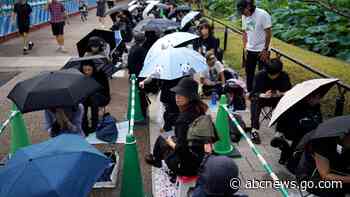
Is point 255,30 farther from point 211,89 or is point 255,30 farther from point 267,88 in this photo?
point 267,88

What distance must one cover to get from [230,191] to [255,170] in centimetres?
270

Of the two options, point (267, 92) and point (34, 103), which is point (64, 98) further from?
point (267, 92)

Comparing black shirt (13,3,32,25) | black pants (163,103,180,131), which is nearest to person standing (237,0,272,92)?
black pants (163,103,180,131)

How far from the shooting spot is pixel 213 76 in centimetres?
814

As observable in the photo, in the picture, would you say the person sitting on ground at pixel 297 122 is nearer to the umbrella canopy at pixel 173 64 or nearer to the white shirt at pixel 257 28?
the umbrella canopy at pixel 173 64

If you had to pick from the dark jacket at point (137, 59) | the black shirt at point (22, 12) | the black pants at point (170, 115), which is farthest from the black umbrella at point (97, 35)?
the black shirt at point (22, 12)

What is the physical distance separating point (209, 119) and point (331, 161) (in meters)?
1.20

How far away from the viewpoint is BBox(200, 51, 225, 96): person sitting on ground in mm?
8047

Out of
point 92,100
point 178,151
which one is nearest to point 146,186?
point 178,151

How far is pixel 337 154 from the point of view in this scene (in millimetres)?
3604

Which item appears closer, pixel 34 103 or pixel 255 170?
pixel 34 103

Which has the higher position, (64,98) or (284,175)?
(64,98)

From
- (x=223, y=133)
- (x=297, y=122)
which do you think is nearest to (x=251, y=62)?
(x=223, y=133)

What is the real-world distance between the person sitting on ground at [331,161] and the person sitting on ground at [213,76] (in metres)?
4.35
